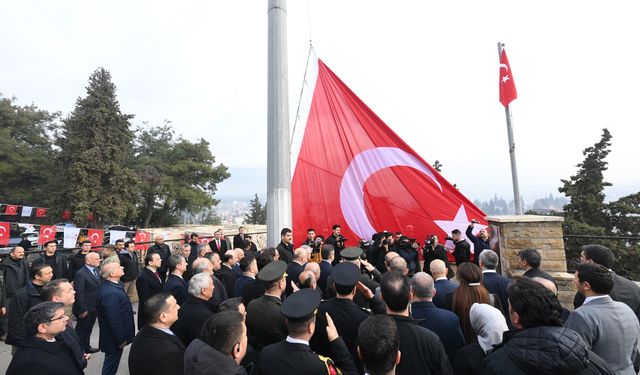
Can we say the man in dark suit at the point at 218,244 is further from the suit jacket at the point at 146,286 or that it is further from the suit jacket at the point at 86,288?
the suit jacket at the point at 146,286

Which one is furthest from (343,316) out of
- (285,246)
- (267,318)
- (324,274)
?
(285,246)

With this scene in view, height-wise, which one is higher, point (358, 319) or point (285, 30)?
point (285, 30)

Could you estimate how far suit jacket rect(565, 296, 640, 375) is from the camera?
8.04 feet

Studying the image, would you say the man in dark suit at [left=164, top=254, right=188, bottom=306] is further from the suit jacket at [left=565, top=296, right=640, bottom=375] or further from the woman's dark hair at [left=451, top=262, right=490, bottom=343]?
the suit jacket at [left=565, top=296, right=640, bottom=375]

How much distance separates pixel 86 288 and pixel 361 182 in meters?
5.88

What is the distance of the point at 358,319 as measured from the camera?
2.81 m

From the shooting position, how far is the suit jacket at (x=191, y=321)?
3.28 metres

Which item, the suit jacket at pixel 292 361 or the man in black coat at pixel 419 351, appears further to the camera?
the man in black coat at pixel 419 351

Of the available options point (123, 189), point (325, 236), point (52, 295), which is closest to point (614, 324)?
point (52, 295)

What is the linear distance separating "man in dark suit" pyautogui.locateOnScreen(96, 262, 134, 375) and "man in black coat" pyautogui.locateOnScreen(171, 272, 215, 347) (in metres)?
1.31

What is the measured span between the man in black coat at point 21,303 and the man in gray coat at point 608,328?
5988 millimetres

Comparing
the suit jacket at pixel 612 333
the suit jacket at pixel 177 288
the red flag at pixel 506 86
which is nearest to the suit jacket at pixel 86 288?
the suit jacket at pixel 177 288

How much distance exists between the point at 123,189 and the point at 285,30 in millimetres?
27085

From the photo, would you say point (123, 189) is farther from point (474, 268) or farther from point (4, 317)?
point (474, 268)
